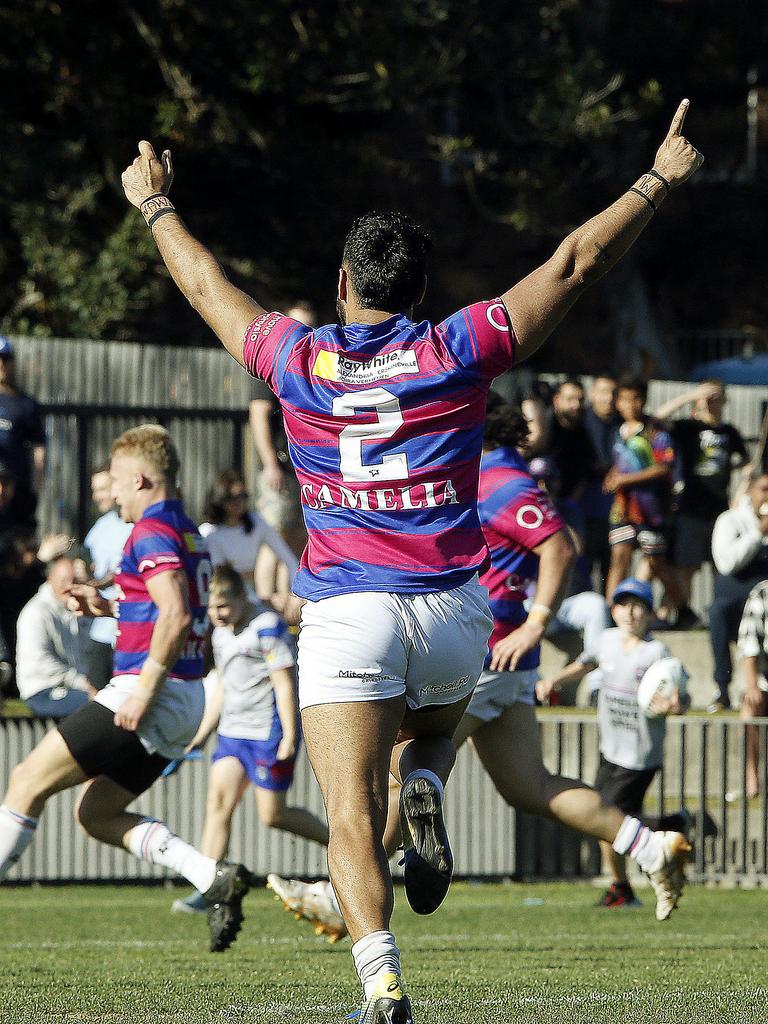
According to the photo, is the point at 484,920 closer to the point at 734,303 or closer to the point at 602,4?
the point at 602,4

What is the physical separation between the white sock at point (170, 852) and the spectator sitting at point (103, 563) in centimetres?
448

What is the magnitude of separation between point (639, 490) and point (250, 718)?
5.00 metres

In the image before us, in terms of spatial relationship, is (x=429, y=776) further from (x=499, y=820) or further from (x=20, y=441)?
(x=20, y=441)

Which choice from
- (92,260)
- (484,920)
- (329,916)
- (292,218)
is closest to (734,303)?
(292,218)

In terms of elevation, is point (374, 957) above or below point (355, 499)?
below

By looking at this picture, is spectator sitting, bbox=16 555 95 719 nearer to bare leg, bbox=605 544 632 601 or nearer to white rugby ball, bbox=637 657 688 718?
white rugby ball, bbox=637 657 688 718

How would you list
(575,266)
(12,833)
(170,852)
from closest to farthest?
1. (575,266)
2. (12,833)
3. (170,852)

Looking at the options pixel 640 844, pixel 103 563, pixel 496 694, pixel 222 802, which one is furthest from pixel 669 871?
pixel 103 563

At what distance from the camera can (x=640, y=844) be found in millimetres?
7242

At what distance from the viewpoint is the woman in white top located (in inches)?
477

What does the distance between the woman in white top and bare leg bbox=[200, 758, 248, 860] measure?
2245 millimetres

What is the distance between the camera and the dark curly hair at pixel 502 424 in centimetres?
769

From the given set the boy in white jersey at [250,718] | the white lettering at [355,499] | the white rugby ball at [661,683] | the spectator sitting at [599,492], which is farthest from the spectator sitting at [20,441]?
the white lettering at [355,499]

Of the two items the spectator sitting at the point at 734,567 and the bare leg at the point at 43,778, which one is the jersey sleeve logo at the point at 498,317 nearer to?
the bare leg at the point at 43,778
